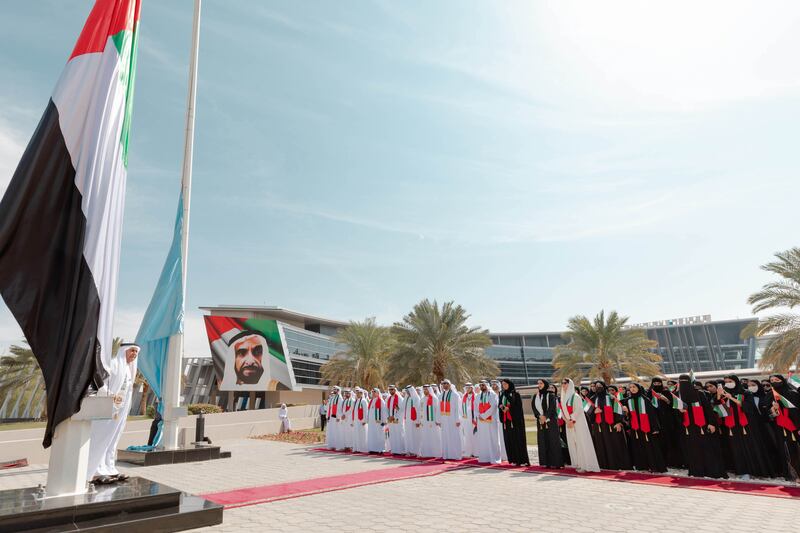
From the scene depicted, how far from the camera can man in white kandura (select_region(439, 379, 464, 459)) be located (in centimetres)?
1238

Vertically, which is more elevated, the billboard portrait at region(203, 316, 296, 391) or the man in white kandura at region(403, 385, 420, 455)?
the billboard portrait at region(203, 316, 296, 391)

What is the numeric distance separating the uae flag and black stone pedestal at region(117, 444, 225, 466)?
8.54 metres

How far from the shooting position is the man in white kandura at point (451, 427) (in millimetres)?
12383

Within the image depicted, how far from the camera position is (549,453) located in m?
9.82

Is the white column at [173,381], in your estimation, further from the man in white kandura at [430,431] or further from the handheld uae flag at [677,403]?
the handheld uae flag at [677,403]

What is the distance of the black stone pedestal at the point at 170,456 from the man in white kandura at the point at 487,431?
7315 mm

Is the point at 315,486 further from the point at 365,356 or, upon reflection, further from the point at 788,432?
the point at 365,356

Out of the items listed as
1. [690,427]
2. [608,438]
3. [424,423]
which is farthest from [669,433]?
[424,423]

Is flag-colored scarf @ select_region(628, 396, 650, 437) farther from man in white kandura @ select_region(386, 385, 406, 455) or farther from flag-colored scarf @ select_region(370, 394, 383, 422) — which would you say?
flag-colored scarf @ select_region(370, 394, 383, 422)

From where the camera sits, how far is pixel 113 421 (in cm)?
563

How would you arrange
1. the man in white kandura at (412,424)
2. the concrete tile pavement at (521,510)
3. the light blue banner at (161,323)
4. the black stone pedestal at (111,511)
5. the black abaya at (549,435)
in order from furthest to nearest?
the man in white kandura at (412,424) < the light blue banner at (161,323) < the black abaya at (549,435) < the concrete tile pavement at (521,510) < the black stone pedestal at (111,511)

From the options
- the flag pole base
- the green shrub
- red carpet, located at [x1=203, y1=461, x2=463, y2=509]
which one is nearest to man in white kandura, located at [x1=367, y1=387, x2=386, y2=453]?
red carpet, located at [x1=203, y1=461, x2=463, y2=509]

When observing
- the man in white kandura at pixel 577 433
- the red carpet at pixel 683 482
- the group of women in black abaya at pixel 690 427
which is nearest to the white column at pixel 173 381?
the red carpet at pixel 683 482

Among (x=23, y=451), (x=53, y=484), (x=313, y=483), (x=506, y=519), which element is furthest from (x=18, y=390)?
(x=506, y=519)
